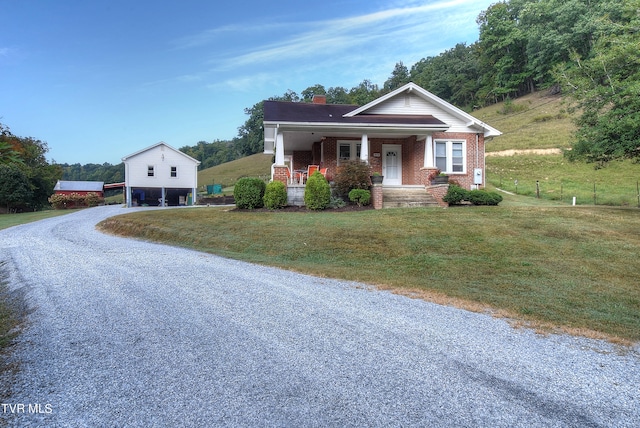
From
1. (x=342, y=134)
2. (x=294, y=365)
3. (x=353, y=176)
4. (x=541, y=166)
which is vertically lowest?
(x=294, y=365)

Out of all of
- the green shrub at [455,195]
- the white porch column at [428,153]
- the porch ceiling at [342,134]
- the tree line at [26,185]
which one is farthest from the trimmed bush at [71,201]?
the green shrub at [455,195]

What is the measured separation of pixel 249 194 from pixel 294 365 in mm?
12493

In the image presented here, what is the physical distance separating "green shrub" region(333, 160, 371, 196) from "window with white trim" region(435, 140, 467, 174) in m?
5.45

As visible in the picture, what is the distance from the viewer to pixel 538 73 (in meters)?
71.4

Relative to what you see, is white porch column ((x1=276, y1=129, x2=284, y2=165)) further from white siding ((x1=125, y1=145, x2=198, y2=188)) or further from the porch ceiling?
white siding ((x1=125, y1=145, x2=198, y2=188))

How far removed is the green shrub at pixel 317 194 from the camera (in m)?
14.8

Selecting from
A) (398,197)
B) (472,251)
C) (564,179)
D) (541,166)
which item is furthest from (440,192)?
(541,166)

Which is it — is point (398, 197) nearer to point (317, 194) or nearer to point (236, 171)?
point (317, 194)

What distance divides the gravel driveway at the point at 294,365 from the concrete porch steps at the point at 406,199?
9.72 meters

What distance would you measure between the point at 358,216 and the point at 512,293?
7.01 meters

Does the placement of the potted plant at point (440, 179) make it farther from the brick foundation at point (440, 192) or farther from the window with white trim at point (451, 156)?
the window with white trim at point (451, 156)

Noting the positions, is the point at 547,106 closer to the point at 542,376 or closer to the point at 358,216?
the point at 358,216

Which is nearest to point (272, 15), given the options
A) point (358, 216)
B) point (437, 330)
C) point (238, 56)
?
point (238, 56)

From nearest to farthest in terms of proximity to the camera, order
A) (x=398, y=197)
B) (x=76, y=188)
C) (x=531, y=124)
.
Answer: (x=398, y=197) < (x=76, y=188) < (x=531, y=124)
